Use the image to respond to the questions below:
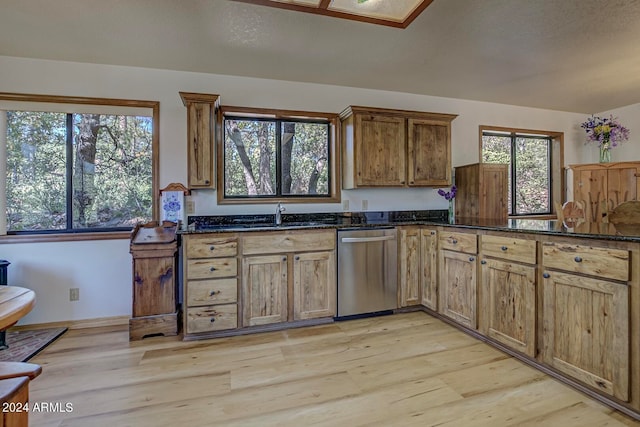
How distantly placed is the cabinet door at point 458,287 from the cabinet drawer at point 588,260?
25.3 inches

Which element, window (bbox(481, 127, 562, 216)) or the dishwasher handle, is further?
window (bbox(481, 127, 562, 216))

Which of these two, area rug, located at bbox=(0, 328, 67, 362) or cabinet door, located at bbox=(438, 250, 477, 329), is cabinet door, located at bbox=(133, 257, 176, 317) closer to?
area rug, located at bbox=(0, 328, 67, 362)

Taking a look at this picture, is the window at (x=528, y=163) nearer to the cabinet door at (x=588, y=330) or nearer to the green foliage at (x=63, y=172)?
the cabinet door at (x=588, y=330)

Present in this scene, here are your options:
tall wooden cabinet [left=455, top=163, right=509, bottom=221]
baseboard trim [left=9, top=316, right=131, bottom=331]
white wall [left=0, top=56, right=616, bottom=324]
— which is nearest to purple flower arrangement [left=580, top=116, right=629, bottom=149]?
tall wooden cabinet [left=455, top=163, right=509, bottom=221]

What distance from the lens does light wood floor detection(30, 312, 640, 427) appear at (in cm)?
163

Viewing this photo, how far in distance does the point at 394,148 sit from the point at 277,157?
1.32 meters

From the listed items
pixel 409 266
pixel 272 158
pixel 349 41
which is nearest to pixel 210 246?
pixel 272 158

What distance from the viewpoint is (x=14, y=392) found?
905 millimetres

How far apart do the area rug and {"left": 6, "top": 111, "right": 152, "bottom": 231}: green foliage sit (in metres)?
0.94

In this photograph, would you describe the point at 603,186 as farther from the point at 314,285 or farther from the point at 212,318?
the point at 212,318

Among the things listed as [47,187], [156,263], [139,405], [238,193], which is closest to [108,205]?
[47,187]

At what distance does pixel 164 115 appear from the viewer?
308cm

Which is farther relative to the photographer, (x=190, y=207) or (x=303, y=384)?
(x=190, y=207)

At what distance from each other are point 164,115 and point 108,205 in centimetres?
106
